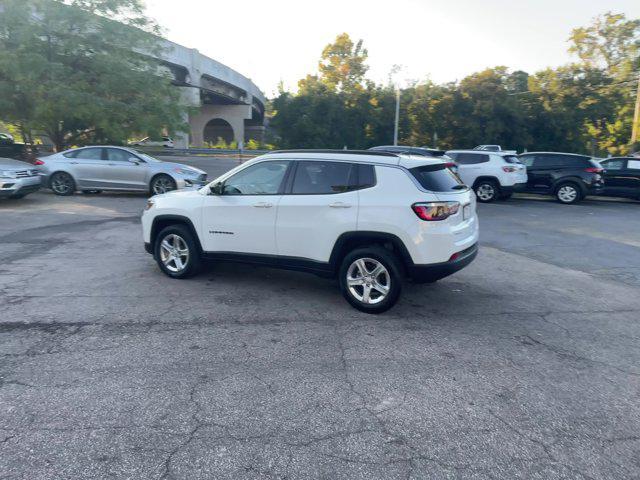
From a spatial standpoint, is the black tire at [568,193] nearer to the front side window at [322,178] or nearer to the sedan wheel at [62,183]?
the front side window at [322,178]

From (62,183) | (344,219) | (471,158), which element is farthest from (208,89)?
(344,219)

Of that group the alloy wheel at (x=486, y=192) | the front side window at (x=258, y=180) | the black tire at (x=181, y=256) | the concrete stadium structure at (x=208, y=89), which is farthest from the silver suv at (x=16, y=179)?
the alloy wheel at (x=486, y=192)

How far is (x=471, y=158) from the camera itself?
1587 centimetres

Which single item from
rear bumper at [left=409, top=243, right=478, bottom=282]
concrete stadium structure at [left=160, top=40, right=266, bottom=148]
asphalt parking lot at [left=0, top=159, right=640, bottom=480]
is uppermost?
concrete stadium structure at [left=160, top=40, right=266, bottom=148]

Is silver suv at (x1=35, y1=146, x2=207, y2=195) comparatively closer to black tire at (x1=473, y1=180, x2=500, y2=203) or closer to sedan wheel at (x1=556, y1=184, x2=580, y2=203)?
black tire at (x1=473, y1=180, x2=500, y2=203)

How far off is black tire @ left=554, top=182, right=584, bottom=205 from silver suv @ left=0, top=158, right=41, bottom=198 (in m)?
15.8

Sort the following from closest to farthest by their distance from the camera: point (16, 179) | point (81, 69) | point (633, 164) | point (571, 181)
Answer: point (16, 179) → point (571, 181) → point (633, 164) → point (81, 69)

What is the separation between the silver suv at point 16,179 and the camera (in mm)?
12727

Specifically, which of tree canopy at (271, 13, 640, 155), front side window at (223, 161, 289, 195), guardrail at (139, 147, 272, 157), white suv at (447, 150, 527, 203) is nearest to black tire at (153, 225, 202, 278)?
front side window at (223, 161, 289, 195)

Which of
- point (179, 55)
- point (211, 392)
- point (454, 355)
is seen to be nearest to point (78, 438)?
point (211, 392)

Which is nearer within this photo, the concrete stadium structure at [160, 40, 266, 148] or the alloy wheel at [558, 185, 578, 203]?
the alloy wheel at [558, 185, 578, 203]

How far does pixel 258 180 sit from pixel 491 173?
11.4 metres

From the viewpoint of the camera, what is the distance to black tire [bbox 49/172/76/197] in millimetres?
14859

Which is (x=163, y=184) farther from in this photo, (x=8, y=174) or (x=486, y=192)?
(x=486, y=192)
